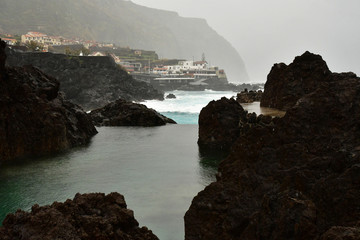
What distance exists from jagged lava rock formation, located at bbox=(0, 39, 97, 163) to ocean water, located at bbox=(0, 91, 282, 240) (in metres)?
1.02

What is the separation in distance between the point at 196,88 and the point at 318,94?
436ft

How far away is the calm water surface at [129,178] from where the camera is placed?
9.51 m

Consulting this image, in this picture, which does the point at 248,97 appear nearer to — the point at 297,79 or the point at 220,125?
the point at 297,79

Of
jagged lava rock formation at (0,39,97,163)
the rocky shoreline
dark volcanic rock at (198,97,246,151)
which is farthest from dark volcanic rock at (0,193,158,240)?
dark volcanic rock at (198,97,246,151)

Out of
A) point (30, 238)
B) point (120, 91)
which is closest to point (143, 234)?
point (30, 238)

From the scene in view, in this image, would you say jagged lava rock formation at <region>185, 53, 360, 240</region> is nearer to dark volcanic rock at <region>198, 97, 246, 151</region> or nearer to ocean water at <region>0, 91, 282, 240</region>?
ocean water at <region>0, 91, 282, 240</region>

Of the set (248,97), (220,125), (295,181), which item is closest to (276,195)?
(295,181)

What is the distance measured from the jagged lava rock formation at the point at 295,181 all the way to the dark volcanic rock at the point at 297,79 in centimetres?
1362

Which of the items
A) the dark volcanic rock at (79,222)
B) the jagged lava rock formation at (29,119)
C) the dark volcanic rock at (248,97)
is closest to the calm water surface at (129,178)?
the jagged lava rock formation at (29,119)

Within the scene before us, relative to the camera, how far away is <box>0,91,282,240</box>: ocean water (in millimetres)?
9547

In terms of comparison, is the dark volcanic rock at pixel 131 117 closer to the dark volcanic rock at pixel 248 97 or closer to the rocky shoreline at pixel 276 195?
the dark volcanic rock at pixel 248 97

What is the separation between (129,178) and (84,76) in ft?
239

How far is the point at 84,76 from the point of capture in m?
81.1

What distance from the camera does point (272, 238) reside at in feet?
14.7
